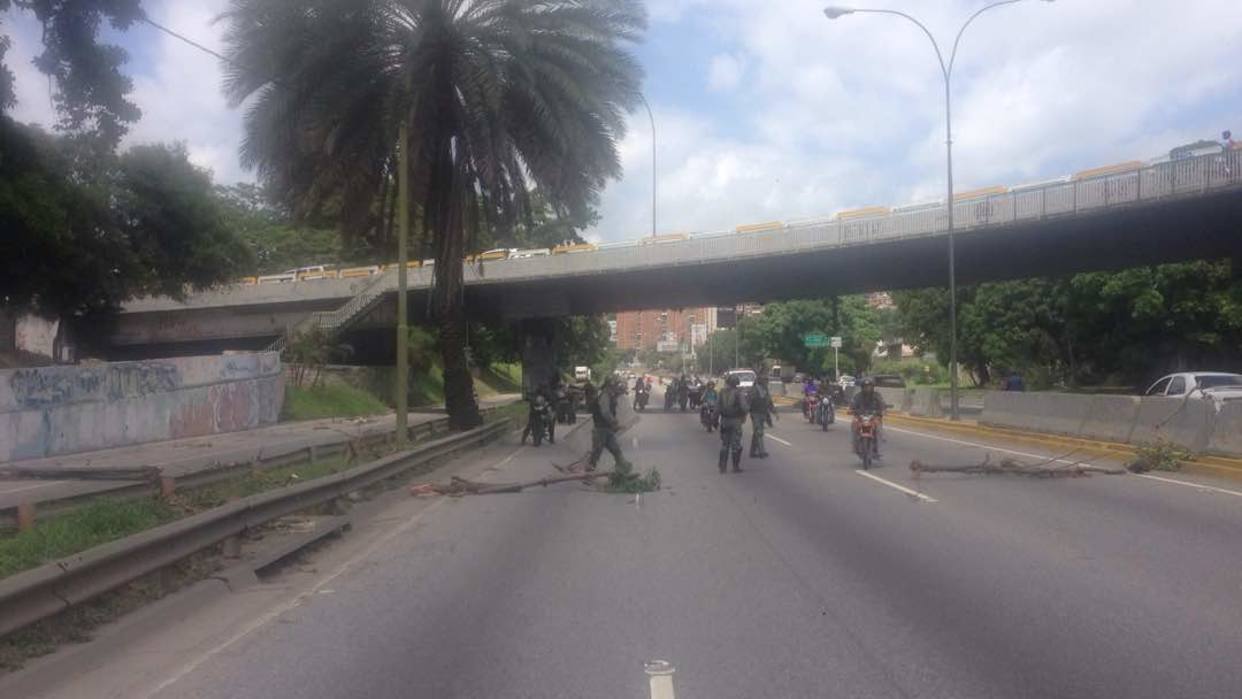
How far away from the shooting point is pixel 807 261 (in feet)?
135

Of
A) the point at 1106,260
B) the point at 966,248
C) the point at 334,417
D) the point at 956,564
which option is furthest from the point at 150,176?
the point at 956,564

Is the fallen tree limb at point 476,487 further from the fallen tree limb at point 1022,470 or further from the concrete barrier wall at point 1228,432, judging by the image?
the concrete barrier wall at point 1228,432

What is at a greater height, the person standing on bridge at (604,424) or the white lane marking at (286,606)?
the person standing on bridge at (604,424)

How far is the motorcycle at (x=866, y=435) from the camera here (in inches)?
776

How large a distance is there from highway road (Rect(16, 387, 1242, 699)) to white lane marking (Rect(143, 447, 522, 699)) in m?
0.04

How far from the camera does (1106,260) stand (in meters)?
38.7

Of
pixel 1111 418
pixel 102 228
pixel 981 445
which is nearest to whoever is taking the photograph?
pixel 1111 418

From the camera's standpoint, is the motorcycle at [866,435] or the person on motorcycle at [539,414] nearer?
the motorcycle at [866,435]

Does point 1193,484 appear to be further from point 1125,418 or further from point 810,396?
point 810,396

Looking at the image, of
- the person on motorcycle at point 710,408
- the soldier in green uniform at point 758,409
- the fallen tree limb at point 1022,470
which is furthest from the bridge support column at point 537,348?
the fallen tree limb at point 1022,470

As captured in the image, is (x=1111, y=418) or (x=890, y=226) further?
(x=890, y=226)

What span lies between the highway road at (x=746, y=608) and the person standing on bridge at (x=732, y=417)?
3771 millimetres

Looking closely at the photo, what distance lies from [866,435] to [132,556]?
1397 centimetres

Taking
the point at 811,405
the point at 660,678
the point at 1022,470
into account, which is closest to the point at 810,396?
the point at 811,405
